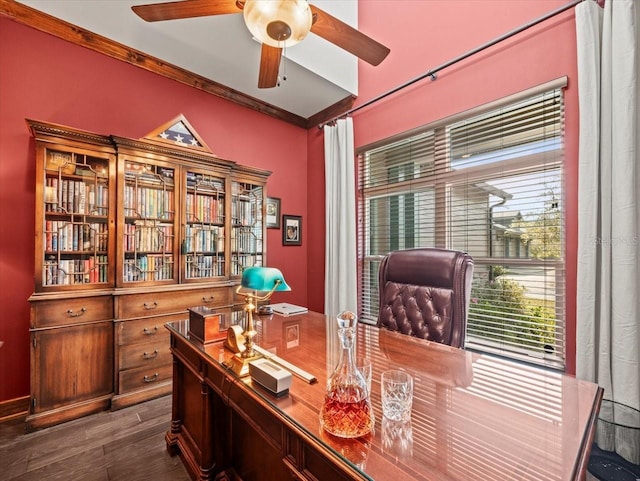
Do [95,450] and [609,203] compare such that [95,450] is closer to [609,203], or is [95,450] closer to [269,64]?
[269,64]

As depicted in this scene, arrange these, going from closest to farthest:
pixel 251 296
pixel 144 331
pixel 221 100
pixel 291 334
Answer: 1. pixel 251 296
2. pixel 291 334
3. pixel 144 331
4. pixel 221 100

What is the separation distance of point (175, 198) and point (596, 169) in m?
2.89

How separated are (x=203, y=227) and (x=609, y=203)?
9.42ft

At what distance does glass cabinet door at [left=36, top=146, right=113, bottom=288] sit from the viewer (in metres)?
2.04

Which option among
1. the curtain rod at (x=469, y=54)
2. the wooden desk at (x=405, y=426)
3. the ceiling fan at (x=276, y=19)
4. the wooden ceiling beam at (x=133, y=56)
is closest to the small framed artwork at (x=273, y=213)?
the wooden ceiling beam at (x=133, y=56)

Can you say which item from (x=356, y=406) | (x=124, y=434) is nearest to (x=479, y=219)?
(x=356, y=406)

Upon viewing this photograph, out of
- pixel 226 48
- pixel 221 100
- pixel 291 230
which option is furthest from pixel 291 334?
pixel 221 100

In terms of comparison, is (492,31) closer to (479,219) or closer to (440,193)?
(440,193)

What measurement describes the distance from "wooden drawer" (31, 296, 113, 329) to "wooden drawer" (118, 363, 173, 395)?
457 mm

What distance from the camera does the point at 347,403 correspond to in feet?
2.31

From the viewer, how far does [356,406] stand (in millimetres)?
701

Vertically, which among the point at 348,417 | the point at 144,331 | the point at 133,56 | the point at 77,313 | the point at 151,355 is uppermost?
the point at 133,56

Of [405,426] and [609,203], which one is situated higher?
[609,203]

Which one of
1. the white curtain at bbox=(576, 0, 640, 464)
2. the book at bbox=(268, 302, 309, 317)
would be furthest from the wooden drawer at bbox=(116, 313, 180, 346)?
the white curtain at bbox=(576, 0, 640, 464)
